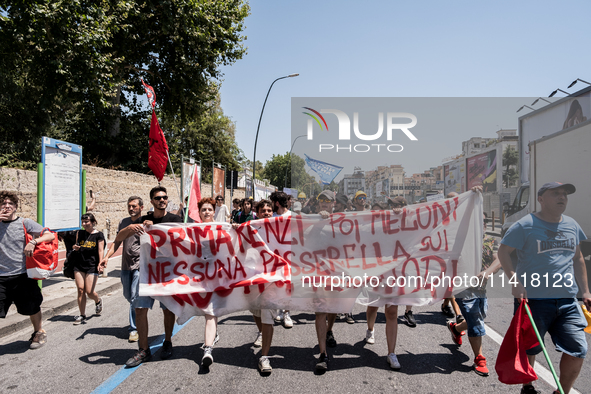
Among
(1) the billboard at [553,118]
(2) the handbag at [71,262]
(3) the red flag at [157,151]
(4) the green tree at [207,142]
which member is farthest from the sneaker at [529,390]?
(4) the green tree at [207,142]

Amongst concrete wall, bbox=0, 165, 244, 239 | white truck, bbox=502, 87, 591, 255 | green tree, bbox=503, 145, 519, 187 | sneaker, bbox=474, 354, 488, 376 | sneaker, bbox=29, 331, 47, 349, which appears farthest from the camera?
green tree, bbox=503, 145, 519, 187

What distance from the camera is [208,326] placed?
411 centimetres

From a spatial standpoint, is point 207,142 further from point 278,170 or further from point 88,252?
point 278,170

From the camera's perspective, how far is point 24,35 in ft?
38.5

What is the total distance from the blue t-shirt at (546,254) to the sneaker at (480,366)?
0.99m

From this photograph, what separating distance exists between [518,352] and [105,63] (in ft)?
47.7

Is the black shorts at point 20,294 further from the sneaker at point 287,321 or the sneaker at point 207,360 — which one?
the sneaker at point 287,321

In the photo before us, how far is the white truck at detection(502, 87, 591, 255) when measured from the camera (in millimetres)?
6414

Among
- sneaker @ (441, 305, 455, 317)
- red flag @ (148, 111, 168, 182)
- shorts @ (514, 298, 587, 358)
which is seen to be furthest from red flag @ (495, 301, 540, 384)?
red flag @ (148, 111, 168, 182)

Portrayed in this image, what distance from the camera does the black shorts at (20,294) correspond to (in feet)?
14.5

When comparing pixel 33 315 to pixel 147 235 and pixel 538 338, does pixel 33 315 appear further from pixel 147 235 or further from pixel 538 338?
pixel 538 338

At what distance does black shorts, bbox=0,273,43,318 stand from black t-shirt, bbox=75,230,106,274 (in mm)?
975

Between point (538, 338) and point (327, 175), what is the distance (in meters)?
20.1

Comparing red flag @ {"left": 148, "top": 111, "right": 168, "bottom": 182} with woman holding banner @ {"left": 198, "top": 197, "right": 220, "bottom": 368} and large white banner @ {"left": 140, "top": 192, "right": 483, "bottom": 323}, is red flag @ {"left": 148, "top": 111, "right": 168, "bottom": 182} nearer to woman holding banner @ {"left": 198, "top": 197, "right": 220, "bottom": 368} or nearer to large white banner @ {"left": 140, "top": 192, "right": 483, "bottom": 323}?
woman holding banner @ {"left": 198, "top": 197, "right": 220, "bottom": 368}
